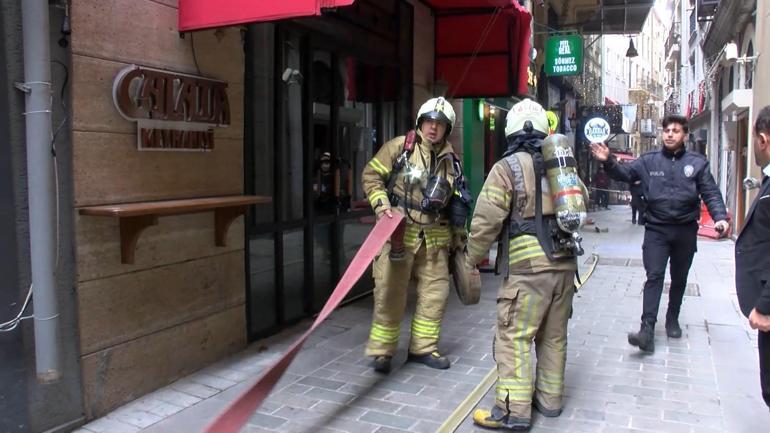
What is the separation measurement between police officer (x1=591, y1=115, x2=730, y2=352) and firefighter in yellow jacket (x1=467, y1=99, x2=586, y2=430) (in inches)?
61.9

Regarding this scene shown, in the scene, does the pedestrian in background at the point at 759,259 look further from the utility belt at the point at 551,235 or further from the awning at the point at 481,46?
the awning at the point at 481,46

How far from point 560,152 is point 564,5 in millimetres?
17025

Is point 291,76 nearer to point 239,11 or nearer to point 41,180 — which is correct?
point 239,11

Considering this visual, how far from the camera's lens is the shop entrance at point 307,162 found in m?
5.28

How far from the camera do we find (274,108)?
17.7ft

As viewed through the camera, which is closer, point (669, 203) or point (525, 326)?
point (525, 326)

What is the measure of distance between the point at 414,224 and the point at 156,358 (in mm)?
1957

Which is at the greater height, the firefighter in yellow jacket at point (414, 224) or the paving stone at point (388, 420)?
the firefighter in yellow jacket at point (414, 224)

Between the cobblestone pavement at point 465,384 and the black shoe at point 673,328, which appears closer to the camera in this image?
the cobblestone pavement at point 465,384

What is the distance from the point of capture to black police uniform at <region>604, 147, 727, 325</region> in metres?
5.04

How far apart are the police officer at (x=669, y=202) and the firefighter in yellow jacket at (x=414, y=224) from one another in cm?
146

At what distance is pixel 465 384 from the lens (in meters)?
4.38

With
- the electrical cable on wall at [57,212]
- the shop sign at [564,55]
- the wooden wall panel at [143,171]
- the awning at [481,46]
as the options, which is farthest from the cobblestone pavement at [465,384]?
the shop sign at [564,55]

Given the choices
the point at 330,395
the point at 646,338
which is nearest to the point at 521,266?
the point at 330,395
